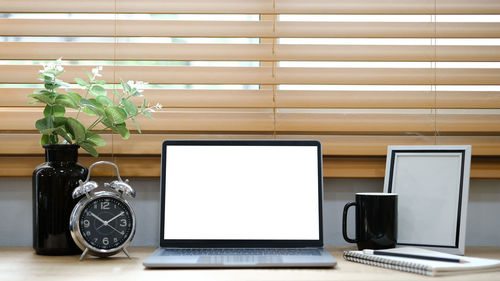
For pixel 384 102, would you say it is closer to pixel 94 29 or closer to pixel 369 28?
pixel 369 28

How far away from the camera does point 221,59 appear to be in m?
1.38

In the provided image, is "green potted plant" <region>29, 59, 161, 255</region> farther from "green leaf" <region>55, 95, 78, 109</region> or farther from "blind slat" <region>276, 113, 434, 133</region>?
"blind slat" <region>276, 113, 434, 133</region>

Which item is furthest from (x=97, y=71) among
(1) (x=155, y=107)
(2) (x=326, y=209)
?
(2) (x=326, y=209)

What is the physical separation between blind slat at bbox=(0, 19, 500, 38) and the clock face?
1.62ft

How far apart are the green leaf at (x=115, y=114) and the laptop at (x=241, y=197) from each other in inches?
5.1

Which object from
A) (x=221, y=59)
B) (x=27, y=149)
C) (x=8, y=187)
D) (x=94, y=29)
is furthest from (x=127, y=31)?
(x=8, y=187)

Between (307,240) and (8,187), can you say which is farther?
(8,187)

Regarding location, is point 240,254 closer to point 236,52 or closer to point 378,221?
point 378,221

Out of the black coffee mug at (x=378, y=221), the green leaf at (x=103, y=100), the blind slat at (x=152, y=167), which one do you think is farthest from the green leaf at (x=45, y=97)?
the black coffee mug at (x=378, y=221)

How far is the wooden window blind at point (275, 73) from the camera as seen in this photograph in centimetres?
137

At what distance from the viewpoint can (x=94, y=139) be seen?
128 centimetres

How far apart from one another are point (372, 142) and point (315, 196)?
270 millimetres

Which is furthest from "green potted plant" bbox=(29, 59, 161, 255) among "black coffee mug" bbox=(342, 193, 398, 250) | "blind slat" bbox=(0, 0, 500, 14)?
"black coffee mug" bbox=(342, 193, 398, 250)

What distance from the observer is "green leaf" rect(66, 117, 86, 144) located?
1.22 meters
